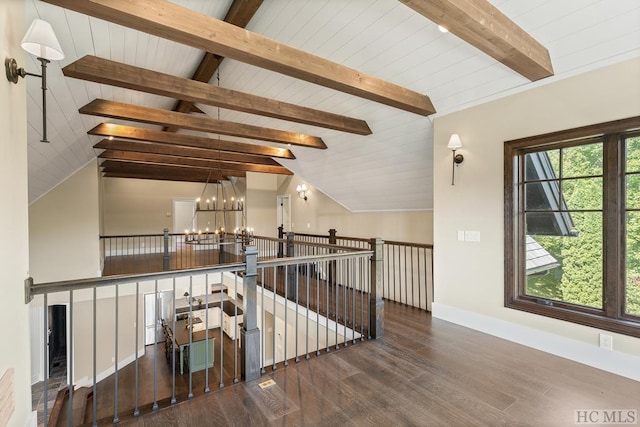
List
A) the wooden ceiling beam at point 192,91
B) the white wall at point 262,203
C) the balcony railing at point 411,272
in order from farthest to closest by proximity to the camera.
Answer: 1. the white wall at point 262,203
2. the balcony railing at point 411,272
3. the wooden ceiling beam at point 192,91

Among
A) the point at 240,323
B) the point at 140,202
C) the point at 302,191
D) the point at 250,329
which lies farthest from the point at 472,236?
the point at 140,202

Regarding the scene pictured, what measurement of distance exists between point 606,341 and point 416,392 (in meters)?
1.81

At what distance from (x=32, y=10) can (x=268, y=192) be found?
7995 mm

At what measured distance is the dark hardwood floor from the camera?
2.06 meters

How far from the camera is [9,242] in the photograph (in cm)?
151

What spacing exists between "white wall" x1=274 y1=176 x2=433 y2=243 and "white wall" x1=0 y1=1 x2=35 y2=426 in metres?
5.75

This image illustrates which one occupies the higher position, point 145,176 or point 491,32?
point 491,32

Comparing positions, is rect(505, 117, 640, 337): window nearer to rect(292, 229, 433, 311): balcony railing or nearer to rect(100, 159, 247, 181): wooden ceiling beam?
rect(292, 229, 433, 311): balcony railing

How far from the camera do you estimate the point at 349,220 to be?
309 inches

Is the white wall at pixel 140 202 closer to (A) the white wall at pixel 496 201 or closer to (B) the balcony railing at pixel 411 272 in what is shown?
(B) the balcony railing at pixel 411 272

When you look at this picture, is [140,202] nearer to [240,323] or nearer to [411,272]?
[240,323]

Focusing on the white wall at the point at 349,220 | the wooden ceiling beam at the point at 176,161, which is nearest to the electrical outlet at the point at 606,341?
the white wall at the point at 349,220

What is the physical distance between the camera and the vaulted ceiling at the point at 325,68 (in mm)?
2342

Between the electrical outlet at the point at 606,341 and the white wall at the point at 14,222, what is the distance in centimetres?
419
